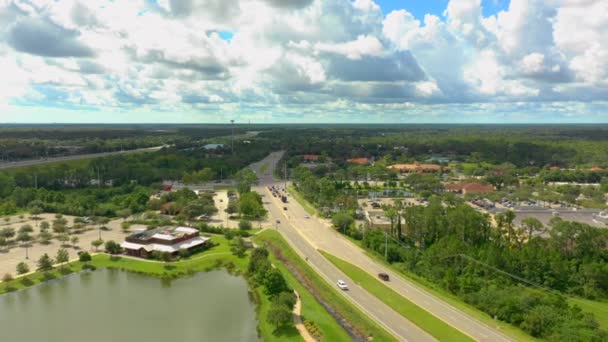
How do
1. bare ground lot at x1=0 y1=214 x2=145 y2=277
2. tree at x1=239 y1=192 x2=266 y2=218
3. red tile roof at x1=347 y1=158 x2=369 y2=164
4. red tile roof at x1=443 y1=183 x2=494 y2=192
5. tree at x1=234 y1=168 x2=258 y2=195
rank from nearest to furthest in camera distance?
bare ground lot at x1=0 y1=214 x2=145 y2=277
tree at x1=239 y1=192 x2=266 y2=218
tree at x1=234 y1=168 x2=258 y2=195
red tile roof at x1=443 y1=183 x2=494 y2=192
red tile roof at x1=347 y1=158 x2=369 y2=164

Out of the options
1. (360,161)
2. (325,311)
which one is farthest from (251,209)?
(360,161)

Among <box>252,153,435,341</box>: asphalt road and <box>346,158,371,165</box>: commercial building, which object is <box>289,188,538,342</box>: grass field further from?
<box>346,158,371,165</box>: commercial building

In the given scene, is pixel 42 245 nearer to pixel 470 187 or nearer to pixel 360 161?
pixel 470 187

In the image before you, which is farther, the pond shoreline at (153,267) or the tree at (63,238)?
the tree at (63,238)

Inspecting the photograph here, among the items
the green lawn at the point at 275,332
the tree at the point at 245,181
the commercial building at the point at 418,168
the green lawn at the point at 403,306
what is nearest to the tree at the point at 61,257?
the green lawn at the point at 275,332

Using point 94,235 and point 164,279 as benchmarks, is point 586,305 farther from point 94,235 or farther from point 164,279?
point 94,235

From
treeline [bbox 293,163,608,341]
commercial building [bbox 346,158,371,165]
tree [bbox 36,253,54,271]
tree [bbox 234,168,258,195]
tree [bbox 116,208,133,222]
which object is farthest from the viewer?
commercial building [bbox 346,158,371,165]

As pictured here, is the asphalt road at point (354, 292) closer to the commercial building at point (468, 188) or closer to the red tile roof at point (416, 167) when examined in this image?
the commercial building at point (468, 188)

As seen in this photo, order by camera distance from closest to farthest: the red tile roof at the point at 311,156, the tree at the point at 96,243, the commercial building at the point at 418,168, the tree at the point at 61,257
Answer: the tree at the point at 61,257, the tree at the point at 96,243, the commercial building at the point at 418,168, the red tile roof at the point at 311,156

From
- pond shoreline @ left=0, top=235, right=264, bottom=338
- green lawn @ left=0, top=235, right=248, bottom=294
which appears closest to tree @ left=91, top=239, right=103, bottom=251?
pond shoreline @ left=0, top=235, right=264, bottom=338
